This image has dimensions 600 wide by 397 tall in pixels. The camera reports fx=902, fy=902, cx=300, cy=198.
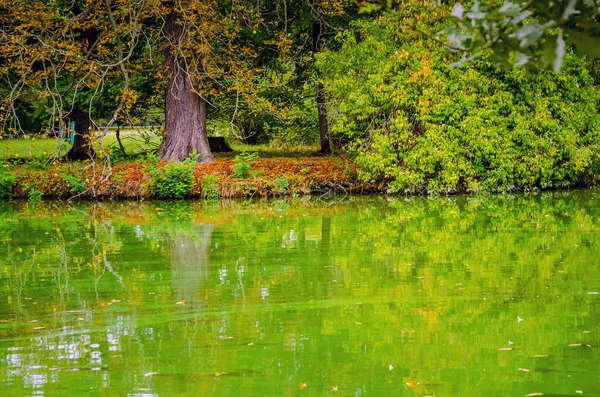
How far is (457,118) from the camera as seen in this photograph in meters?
18.1

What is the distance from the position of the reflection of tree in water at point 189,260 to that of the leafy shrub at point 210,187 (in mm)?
4425

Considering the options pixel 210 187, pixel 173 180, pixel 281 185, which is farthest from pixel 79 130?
pixel 281 185

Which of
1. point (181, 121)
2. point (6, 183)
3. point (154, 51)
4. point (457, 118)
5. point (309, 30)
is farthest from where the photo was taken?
point (309, 30)

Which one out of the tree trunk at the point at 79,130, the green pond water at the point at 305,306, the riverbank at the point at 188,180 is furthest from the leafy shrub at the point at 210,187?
the tree trunk at the point at 79,130

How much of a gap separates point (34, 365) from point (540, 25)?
433 cm

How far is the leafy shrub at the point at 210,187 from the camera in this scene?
714 inches

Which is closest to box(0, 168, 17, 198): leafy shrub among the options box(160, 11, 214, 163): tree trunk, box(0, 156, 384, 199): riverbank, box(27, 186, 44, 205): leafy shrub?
box(0, 156, 384, 199): riverbank

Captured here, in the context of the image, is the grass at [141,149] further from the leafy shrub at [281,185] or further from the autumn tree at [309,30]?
the leafy shrub at [281,185]

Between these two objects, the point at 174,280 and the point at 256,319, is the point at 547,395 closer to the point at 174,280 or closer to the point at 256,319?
the point at 256,319

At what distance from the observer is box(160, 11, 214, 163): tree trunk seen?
19.2 m

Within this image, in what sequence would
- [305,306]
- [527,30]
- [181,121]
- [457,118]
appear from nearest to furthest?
[527,30] → [305,306] → [457,118] → [181,121]

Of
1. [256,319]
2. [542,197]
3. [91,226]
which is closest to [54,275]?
[256,319]

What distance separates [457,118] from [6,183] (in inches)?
367

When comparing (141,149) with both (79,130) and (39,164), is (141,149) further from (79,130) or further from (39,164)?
(39,164)
